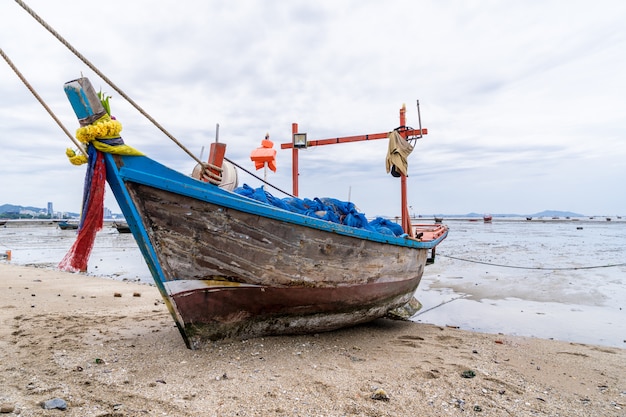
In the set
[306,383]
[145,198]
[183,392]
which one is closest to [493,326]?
[306,383]

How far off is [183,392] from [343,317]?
2365 millimetres

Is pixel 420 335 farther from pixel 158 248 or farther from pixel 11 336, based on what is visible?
pixel 11 336

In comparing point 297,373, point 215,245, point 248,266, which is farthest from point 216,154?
point 297,373

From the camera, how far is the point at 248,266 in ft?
13.2

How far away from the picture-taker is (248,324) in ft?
14.0

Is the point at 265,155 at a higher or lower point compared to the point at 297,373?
higher

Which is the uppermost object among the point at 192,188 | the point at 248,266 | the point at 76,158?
the point at 76,158

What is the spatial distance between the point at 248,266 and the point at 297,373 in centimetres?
117

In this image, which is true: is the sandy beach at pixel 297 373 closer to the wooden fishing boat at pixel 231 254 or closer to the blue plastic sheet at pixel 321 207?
the wooden fishing boat at pixel 231 254

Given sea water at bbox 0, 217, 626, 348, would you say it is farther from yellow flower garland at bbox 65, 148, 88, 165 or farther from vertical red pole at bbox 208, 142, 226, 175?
yellow flower garland at bbox 65, 148, 88, 165

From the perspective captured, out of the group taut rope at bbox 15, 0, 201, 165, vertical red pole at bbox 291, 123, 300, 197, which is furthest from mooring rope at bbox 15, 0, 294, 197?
vertical red pole at bbox 291, 123, 300, 197

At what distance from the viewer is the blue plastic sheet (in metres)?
4.35

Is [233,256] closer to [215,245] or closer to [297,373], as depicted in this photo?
[215,245]

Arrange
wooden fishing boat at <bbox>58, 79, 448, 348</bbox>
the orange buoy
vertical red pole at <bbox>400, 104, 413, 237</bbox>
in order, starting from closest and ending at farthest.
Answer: wooden fishing boat at <bbox>58, 79, 448, 348</bbox>, the orange buoy, vertical red pole at <bbox>400, 104, 413, 237</bbox>
